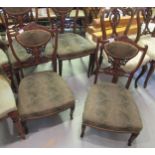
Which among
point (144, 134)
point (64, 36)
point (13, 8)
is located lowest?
point (144, 134)

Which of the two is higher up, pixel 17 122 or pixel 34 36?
pixel 34 36

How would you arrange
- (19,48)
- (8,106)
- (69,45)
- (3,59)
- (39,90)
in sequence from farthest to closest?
1. (69,45)
2. (19,48)
3. (3,59)
4. (39,90)
5. (8,106)

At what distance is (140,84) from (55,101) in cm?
126

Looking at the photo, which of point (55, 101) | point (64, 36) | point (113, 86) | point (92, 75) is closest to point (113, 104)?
point (113, 86)

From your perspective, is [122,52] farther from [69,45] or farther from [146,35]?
[146,35]

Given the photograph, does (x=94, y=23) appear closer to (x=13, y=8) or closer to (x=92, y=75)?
(x=92, y=75)

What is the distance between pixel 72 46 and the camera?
7.25 ft

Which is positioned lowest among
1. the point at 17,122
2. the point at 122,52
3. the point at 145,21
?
the point at 17,122

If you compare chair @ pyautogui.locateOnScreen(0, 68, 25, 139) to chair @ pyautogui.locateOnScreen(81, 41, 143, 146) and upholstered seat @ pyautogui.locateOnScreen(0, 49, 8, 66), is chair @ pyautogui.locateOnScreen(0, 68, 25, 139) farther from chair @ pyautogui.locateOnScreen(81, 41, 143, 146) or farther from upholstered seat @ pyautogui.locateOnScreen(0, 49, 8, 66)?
chair @ pyautogui.locateOnScreen(81, 41, 143, 146)

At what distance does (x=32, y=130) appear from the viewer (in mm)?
1835

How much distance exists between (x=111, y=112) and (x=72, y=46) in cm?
95

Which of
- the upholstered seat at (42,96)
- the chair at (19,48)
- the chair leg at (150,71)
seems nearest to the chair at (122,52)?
the chair leg at (150,71)

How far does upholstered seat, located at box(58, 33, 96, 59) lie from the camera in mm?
2143

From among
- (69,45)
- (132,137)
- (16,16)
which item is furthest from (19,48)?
(132,137)
